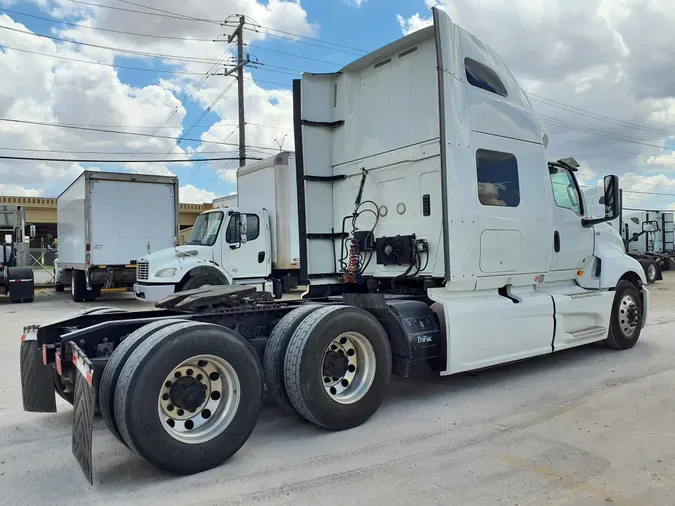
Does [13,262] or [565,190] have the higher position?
[565,190]

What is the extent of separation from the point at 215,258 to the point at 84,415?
9.00 meters

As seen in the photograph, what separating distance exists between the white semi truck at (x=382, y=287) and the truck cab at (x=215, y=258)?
6.06 metres

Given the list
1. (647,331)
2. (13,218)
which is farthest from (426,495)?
(13,218)

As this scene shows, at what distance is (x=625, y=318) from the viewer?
7707mm

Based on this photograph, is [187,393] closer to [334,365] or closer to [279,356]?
[279,356]

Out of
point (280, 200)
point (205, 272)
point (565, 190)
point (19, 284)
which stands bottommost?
point (19, 284)

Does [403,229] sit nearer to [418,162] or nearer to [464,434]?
[418,162]

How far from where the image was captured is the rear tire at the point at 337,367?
14.1 feet

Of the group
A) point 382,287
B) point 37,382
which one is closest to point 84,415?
point 37,382

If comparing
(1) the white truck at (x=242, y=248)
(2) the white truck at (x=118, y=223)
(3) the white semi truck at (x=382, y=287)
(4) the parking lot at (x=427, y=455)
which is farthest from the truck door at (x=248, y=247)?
(4) the parking lot at (x=427, y=455)

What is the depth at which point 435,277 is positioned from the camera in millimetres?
5645

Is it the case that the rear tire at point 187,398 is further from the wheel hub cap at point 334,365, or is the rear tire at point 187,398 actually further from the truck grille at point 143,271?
the truck grille at point 143,271

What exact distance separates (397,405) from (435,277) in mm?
1364

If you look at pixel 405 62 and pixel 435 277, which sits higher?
pixel 405 62
